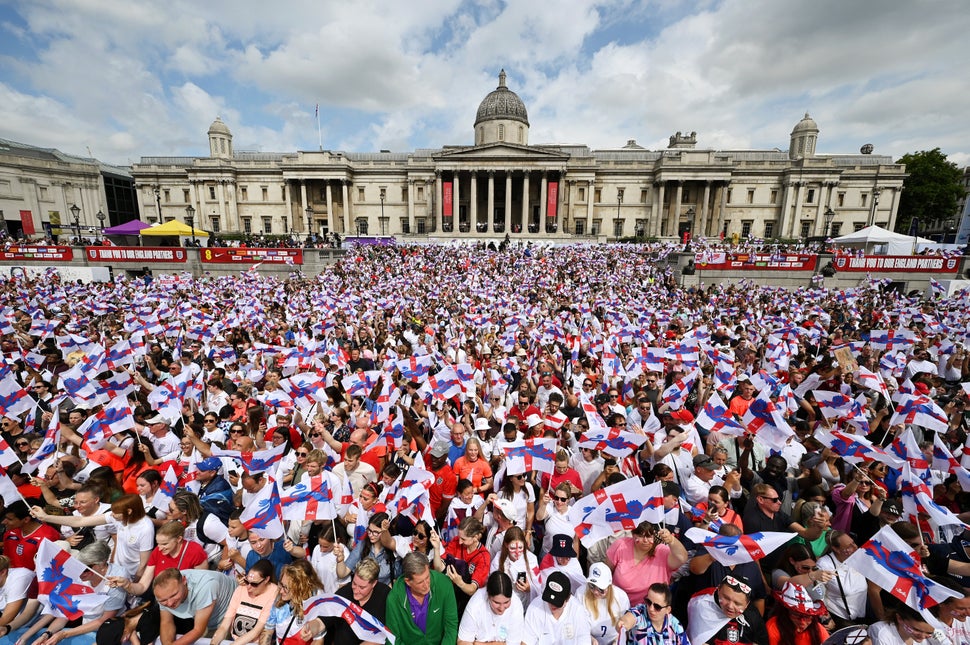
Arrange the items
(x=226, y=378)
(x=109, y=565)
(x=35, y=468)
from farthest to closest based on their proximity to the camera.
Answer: (x=226, y=378)
(x=35, y=468)
(x=109, y=565)

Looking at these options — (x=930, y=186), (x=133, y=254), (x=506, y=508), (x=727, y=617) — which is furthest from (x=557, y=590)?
(x=930, y=186)

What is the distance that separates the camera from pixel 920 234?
77.3 meters

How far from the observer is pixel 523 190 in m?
63.8

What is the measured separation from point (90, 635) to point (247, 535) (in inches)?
52.4

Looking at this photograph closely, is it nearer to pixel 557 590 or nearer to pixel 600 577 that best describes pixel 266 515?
pixel 557 590

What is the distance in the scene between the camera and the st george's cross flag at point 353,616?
3.32m

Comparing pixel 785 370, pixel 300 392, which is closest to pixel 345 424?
pixel 300 392

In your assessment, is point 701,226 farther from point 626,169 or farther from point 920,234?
point 920,234

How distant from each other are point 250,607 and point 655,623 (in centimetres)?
325

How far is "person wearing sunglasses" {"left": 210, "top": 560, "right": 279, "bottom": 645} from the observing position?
11.6 ft

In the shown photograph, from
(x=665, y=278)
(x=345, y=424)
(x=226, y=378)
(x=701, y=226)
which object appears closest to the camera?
(x=345, y=424)

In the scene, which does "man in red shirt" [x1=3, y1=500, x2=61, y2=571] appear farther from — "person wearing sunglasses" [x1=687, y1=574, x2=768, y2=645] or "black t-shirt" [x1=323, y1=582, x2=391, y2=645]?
"person wearing sunglasses" [x1=687, y1=574, x2=768, y2=645]

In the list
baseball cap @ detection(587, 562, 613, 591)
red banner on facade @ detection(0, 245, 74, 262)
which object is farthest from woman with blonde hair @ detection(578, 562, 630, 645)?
red banner on facade @ detection(0, 245, 74, 262)

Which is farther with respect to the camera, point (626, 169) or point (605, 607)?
point (626, 169)
